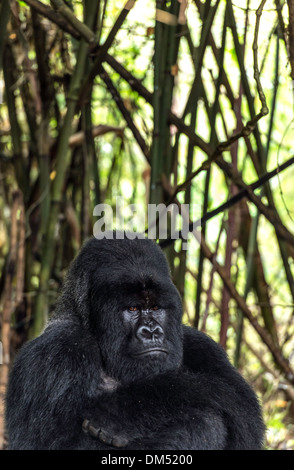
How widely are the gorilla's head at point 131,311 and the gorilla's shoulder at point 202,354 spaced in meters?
0.14

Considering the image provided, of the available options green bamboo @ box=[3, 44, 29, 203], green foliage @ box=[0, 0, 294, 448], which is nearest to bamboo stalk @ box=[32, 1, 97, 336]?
green foliage @ box=[0, 0, 294, 448]

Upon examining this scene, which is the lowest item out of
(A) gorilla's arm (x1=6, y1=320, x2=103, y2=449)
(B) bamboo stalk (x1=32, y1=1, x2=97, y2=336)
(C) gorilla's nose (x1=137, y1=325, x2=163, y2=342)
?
(A) gorilla's arm (x1=6, y1=320, x2=103, y2=449)

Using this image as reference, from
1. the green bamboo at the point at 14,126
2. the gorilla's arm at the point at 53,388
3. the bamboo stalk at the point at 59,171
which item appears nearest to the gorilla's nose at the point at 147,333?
the gorilla's arm at the point at 53,388

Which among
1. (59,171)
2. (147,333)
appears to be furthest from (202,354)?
(59,171)

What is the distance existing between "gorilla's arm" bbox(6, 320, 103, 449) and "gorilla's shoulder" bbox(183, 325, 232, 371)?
0.40 meters

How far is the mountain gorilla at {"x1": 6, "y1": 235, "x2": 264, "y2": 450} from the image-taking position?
94.9 inches

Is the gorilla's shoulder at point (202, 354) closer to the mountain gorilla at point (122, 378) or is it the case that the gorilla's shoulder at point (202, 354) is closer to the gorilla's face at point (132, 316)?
the mountain gorilla at point (122, 378)

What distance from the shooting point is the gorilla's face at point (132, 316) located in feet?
8.35

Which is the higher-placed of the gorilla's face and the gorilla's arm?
the gorilla's face

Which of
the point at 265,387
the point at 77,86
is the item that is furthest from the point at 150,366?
the point at 265,387

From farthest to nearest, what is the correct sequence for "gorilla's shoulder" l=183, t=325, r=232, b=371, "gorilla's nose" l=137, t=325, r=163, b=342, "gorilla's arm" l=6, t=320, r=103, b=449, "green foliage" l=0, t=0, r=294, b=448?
"green foliage" l=0, t=0, r=294, b=448
"gorilla's shoulder" l=183, t=325, r=232, b=371
"gorilla's nose" l=137, t=325, r=163, b=342
"gorilla's arm" l=6, t=320, r=103, b=449

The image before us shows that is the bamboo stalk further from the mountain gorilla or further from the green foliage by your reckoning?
the mountain gorilla

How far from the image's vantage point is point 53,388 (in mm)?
2426

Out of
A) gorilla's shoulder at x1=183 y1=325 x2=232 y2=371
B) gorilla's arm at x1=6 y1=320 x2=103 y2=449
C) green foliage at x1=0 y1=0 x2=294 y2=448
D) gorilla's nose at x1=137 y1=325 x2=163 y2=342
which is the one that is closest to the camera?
gorilla's arm at x1=6 y1=320 x2=103 y2=449
